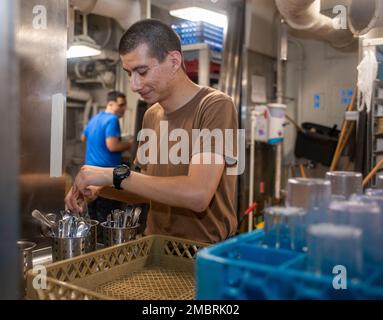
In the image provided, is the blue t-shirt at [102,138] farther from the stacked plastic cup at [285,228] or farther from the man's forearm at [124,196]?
the stacked plastic cup at [285,228]

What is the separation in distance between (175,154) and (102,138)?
8.51ft

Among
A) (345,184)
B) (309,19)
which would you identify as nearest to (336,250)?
(345,184)

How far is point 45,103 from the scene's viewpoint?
142 centimetres

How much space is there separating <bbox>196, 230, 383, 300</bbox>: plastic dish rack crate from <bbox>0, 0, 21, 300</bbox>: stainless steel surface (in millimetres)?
291

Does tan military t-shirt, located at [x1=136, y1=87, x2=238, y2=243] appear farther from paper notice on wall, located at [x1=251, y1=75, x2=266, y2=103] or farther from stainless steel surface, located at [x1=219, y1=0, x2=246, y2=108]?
paper notice on wall, located at [x1=251, y1=75, x2=266, y2=103]

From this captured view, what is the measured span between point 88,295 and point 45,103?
848mm

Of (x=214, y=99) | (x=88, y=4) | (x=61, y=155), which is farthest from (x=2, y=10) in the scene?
(x=88, y=4)

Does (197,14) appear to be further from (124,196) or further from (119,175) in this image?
(119,175)

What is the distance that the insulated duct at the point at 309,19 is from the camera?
2.94m

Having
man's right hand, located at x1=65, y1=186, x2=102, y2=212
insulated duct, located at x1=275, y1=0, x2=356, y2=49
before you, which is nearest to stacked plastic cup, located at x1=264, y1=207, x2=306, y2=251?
man's right hand, located at x1=65, y1=186, x2=102, y2=212

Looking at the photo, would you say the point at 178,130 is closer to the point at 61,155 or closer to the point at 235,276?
the point at 61,155

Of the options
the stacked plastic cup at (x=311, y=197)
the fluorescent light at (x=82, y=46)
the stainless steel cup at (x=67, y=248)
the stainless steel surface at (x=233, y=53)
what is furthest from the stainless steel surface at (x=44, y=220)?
the stainless steel surface at (x=233, y=53)

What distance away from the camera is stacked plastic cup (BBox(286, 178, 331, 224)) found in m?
0.71

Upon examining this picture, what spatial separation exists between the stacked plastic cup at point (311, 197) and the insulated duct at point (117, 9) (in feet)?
9.48
